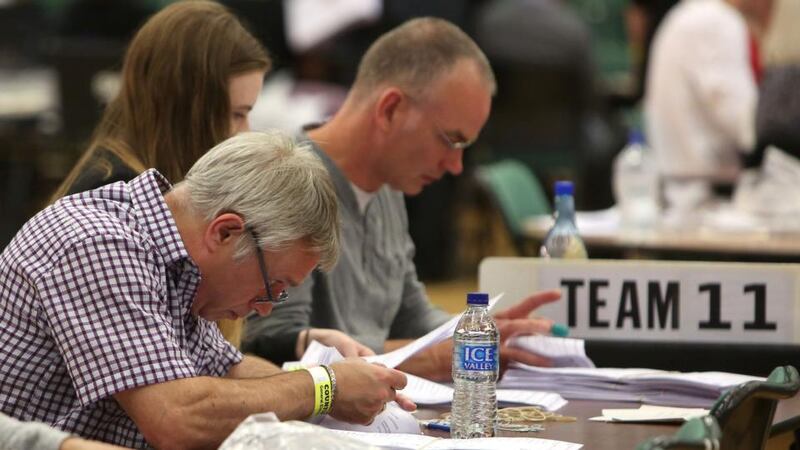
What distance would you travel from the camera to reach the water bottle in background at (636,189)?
5.41m

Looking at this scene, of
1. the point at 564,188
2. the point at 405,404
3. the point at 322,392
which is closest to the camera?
the point at 322,392

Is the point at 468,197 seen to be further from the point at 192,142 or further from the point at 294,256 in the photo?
the point at 294,256

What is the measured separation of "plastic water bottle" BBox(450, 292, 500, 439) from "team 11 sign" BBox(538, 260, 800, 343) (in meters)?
0.75

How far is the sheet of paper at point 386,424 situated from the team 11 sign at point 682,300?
2.66 ft

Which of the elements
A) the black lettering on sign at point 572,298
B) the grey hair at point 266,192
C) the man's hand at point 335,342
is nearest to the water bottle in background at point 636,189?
the black lettering on sign at point 572,298

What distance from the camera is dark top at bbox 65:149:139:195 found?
284 cm

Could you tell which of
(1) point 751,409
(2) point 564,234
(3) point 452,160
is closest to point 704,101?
(2) point 564,234

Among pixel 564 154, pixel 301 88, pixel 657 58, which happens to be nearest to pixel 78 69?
pixel 301 88

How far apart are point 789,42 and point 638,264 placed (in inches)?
95.2

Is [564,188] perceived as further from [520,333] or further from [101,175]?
[101,175]

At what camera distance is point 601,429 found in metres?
2.47

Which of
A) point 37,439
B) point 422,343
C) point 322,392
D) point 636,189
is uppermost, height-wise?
A: point 636,189

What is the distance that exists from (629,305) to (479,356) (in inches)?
33.1

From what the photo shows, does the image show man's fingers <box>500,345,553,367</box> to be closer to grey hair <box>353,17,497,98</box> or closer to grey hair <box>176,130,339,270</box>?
grey hair <box>353,17,497,98</box>
